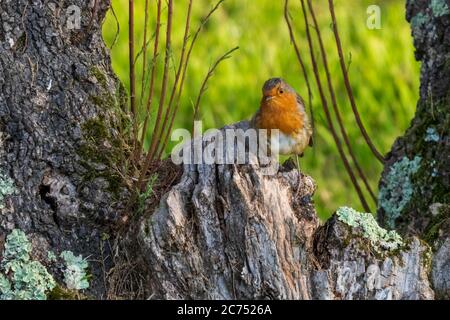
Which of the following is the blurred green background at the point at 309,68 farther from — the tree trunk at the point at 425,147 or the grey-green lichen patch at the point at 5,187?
the grey-green lichen patch at the point at 5,187

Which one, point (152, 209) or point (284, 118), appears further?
point (284, 118)

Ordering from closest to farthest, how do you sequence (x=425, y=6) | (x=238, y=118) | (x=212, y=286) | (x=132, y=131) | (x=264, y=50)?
(x=212, y=286), (x=132, y=131), (x=425, y=6), (x=238, y=118), (x=264, y=50)

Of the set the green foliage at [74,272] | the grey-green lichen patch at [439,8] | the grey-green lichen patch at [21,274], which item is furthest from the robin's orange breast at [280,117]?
the grey-green lichen patch at [21,274]

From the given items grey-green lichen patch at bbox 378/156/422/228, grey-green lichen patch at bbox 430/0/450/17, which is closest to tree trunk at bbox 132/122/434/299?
grey-green lichen patch at bbox 378/156/422/228

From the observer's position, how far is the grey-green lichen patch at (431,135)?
433 cm

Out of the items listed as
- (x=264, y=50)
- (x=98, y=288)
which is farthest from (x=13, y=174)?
(x=264, y=50)

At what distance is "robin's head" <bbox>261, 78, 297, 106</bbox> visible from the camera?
15.1 feet

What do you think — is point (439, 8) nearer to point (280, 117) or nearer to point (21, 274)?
point (280, 117)

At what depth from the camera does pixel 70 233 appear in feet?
11.4

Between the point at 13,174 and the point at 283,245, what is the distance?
0.95 meters

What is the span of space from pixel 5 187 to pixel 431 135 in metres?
1.88

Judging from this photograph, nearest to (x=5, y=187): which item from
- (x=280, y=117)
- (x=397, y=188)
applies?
(x=280, y=117)

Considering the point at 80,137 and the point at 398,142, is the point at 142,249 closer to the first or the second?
the point at 80,137

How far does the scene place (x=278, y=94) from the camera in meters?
4.68
